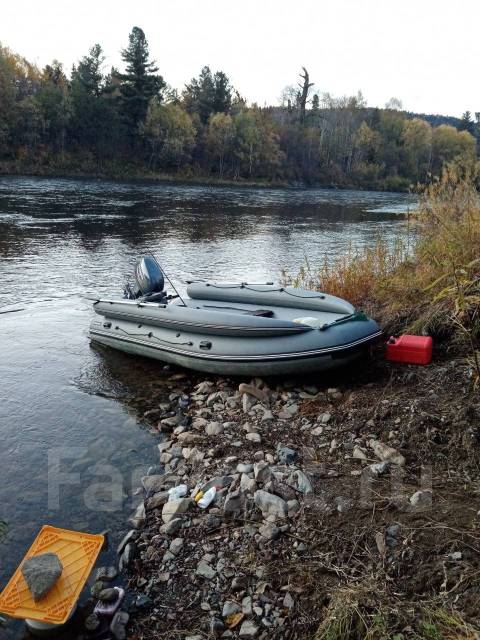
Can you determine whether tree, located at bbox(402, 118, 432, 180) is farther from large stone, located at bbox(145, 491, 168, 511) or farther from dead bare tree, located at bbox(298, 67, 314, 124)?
large stone, located at bbox(145, 491, 168, 511)

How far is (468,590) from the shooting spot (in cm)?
234

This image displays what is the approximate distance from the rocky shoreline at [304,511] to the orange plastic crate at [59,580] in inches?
10.4

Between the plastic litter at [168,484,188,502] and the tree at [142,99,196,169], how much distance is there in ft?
131

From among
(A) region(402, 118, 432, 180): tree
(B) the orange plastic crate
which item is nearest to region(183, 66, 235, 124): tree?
(A) region(402, 118, 432, 180): tree

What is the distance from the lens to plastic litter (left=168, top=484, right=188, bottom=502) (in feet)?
11.7

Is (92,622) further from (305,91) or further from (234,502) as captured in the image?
(305,91)

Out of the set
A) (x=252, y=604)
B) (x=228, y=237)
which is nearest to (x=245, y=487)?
(x=252, y=604)

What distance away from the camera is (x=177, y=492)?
3629 mm

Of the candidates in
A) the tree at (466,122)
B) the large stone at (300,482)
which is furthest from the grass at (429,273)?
the tree at (466,122)

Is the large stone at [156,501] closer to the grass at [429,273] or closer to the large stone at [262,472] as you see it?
the large stone at [262,472]

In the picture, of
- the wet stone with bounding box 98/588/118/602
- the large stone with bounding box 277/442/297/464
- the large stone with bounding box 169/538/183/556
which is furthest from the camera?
the large stone with bounding box 277/442/297/464

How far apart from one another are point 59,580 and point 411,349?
11.9ft

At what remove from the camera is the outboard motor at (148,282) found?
658cm

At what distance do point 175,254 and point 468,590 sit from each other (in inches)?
454
